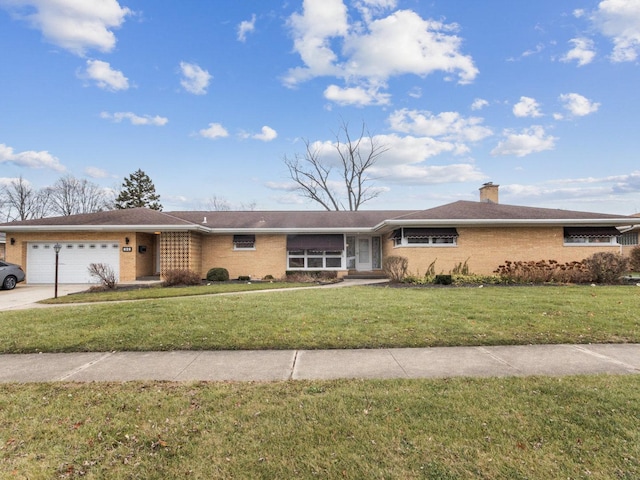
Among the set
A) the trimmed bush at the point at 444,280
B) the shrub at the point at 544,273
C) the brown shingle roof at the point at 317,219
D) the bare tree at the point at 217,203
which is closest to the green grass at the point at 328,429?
the trimmed bush at the point at 444,280

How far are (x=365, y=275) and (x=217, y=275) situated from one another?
8.19 metres

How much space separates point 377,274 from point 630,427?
17147mm

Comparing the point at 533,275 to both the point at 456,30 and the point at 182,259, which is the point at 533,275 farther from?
the point at 182,259

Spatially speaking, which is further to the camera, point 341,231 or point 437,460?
point 341,231

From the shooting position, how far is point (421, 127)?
2244cm

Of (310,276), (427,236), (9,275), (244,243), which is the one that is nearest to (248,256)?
(244,243)

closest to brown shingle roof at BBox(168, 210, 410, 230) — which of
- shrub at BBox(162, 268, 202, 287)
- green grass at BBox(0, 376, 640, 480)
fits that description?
shrub at BBox(162, 268, 202, 287)

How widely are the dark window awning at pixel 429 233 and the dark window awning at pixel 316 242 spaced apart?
4.07 meters

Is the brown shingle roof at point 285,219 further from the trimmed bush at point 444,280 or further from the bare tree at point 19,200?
the bare tree at point 19,200

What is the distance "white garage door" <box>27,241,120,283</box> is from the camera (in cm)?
1762

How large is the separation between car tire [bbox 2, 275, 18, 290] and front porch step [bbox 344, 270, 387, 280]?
16.0 m

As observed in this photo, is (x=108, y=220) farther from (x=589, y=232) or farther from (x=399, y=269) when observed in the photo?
(x=589, y=232)

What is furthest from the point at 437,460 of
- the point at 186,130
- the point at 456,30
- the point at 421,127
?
the point at 421,127

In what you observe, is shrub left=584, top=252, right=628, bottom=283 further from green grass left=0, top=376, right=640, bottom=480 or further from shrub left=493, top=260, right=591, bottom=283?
green grass left=0, top=376, right=640, bottom=480
